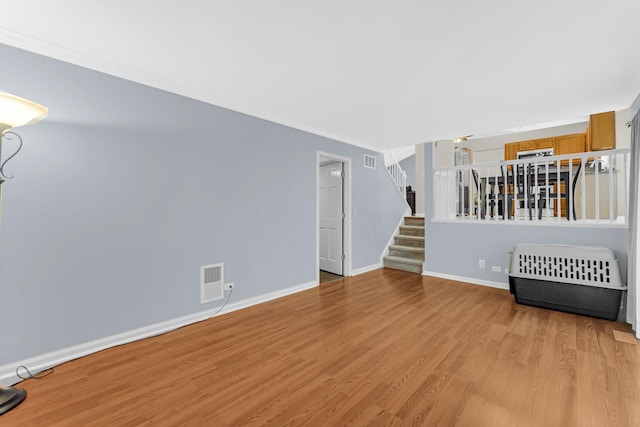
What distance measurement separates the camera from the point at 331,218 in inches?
203

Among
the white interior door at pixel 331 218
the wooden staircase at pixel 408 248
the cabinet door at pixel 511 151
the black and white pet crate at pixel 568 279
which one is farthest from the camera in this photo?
the cabinet door at pixel 511 151

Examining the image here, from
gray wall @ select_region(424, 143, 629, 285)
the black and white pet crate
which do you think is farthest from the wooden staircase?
the black and white pet crate

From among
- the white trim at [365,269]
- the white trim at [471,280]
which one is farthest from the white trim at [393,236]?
the white trim at [471,280]

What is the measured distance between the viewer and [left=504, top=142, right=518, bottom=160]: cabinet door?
6717mm

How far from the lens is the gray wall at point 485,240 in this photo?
340cm

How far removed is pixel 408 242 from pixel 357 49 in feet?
14.6

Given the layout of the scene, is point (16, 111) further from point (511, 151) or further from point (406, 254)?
point (511, 151)

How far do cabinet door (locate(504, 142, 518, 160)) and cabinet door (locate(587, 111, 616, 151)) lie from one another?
3.15m

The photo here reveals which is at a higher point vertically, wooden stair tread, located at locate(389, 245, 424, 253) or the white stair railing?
the white stair railing

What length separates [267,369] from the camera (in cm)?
208

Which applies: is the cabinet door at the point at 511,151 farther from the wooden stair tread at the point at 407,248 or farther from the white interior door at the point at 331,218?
the white interior door at the point at 331,218

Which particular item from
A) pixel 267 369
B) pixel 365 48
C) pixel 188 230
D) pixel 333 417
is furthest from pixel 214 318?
pixel 365 48

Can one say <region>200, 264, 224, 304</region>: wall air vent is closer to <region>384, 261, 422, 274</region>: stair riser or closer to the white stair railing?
<region>384, 261, 422, 274</region>: stair riser

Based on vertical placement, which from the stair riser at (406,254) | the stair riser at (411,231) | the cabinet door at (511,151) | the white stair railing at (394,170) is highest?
the cabinet door at (511,151)
